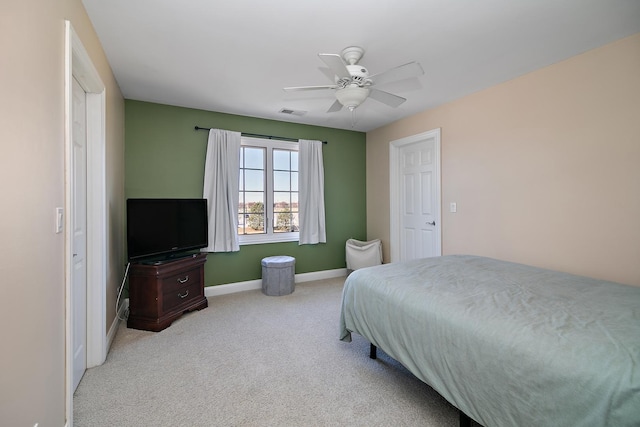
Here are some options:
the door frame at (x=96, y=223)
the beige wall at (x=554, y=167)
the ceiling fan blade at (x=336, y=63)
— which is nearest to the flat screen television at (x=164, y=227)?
the door frame at (x=96, y=223)

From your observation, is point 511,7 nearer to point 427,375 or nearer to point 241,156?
point 427,375

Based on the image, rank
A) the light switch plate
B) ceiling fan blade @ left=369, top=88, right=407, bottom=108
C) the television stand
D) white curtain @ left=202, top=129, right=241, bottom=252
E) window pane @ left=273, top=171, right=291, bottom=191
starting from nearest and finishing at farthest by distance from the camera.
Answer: the light switch plate < ceiling fan blade @ left=369, top=88, right=407, bottom=108 < the television stand < white curtain @ left=202, top=129, right=241, bottom=252 < window pane @ left=273, top=171, right=291, bottom=191

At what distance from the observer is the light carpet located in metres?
1.72

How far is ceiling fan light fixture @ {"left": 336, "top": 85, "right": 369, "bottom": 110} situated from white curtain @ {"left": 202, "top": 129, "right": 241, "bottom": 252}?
2054mm

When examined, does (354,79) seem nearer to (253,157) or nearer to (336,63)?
(336,63)

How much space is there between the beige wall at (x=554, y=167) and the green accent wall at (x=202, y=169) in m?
1.68

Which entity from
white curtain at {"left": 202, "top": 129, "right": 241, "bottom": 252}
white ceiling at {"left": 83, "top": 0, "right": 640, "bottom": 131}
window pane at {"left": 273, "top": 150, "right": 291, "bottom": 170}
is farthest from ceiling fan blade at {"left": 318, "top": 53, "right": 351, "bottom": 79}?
window pane at {"left": 273, "top": 150, "right": 291, "bottom": 170}

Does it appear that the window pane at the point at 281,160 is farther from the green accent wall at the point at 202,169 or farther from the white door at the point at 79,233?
the white door at the point at 79,233

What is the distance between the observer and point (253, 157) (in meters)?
4.31

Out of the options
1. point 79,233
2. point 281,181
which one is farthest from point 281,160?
point 79,233

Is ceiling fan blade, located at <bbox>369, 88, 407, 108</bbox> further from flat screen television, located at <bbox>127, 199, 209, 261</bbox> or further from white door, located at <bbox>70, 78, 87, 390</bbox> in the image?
flat screen television, located at <bbox>127, 199, 209, 261</bbox>

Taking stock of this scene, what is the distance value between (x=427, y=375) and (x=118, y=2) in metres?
2.96

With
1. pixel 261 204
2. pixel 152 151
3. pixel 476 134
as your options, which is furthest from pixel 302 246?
pixel 476 134

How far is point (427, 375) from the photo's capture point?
1629mm
